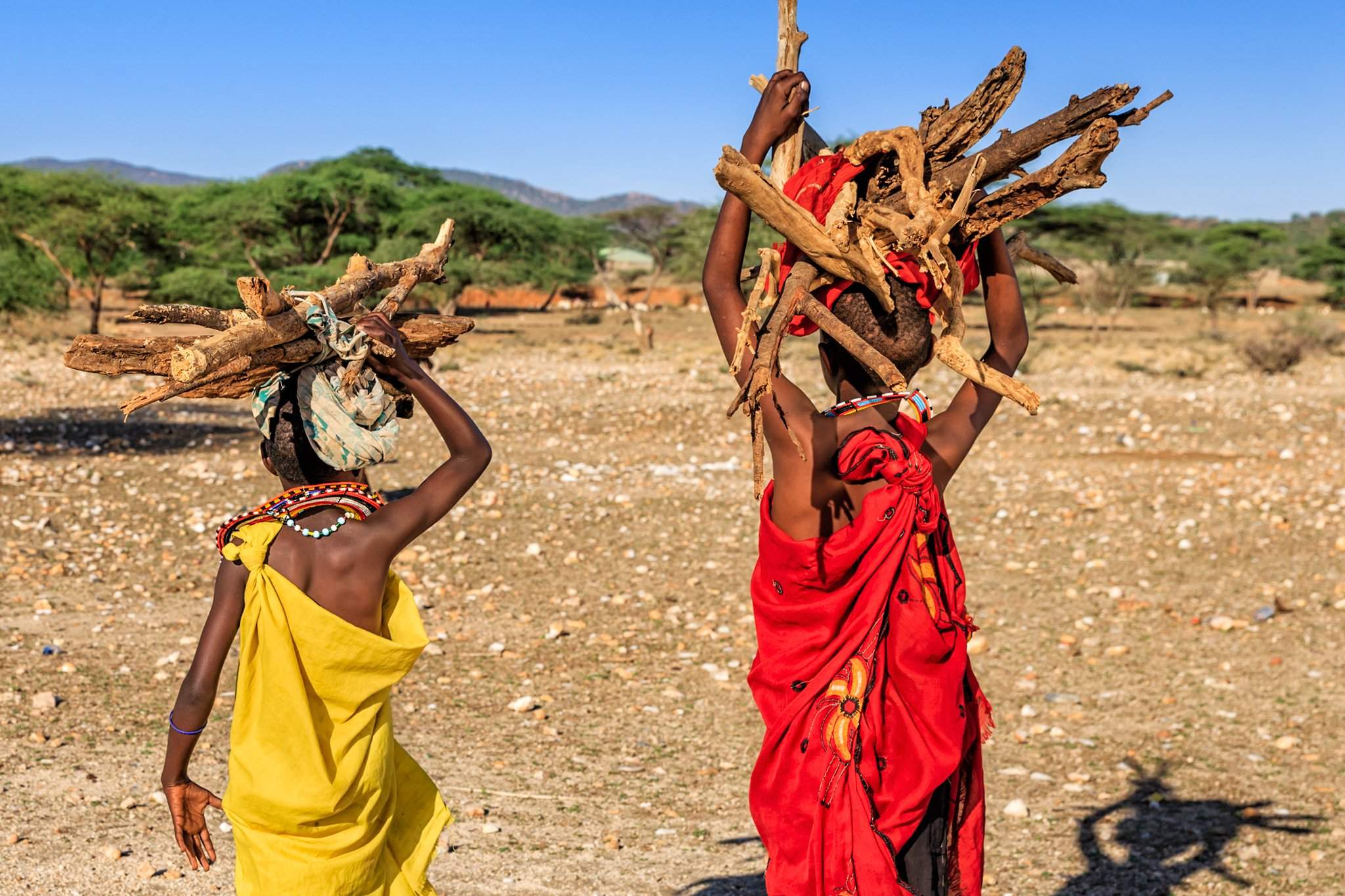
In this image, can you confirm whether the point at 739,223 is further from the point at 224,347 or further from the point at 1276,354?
the point at 1276,354

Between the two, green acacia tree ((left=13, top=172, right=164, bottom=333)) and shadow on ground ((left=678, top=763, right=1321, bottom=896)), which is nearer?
shadow on ground ((left=678, top=763, right=1321, bottom=896))

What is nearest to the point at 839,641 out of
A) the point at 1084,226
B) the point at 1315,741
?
the point at 1315,741

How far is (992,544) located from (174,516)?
17.7 feet

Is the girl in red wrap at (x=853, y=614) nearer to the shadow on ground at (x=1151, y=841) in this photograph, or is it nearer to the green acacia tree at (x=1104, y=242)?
the shadow on ground at (x=1151, y=841)

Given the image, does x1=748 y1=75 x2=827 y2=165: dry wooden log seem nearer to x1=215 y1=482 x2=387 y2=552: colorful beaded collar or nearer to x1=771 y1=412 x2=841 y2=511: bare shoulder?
x1=771 y1=412 x2=841 y2=511: bare shoulder

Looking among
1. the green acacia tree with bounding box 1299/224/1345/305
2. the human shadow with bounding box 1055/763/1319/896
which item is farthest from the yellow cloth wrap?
the green acacia tree with bounding box 1299/224/1345/305

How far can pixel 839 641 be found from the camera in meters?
2.48

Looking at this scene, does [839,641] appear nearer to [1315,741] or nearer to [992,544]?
[1315,741]

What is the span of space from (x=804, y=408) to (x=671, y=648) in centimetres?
408

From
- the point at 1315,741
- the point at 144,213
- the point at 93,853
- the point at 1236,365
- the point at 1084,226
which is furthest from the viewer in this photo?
the point at 1084,226

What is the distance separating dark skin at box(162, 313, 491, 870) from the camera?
2.51m

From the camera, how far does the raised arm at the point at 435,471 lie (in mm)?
2561

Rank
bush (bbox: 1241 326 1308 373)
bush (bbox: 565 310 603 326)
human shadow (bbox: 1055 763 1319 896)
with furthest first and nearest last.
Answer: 1. bush (bbox: 565 310 603 326)
2. bush (bbox: 1241 326 1308 373)
3. human shadow (bbox: 1055 763 1319 896)

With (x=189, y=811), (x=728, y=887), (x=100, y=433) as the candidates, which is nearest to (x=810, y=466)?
(x=189, y=811)
